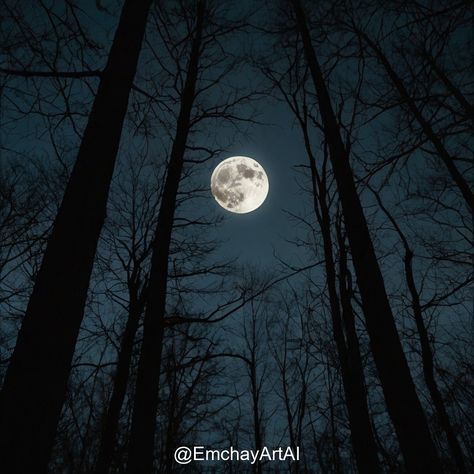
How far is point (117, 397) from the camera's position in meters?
6.29

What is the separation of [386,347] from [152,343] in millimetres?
2637

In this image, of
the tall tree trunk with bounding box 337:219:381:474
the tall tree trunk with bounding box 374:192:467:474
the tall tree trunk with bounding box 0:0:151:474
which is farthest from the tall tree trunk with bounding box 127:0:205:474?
the tall tree trunk with bounding box 374:192:467:474

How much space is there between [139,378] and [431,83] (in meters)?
6.28

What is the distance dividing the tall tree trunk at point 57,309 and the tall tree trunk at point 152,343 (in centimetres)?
242

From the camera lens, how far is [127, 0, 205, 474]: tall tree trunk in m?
3.62

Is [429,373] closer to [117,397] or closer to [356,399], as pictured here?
[356,399]

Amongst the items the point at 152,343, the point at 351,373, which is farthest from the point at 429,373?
the point at 152,343

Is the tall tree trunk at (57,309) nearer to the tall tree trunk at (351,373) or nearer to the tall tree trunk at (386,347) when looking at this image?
the tall tree trunk at (386,347)

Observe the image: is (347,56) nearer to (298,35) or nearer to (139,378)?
(298,35)

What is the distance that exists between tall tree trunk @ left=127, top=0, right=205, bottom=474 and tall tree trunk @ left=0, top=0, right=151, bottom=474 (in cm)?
242

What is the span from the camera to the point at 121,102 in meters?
2.68

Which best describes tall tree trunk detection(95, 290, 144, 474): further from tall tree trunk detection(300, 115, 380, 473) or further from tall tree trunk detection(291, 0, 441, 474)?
tall tree trunk detection(291, 0, 441, 474)

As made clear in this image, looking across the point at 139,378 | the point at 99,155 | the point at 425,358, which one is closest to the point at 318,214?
the point at 425,358

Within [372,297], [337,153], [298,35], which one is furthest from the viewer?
[298,35]
